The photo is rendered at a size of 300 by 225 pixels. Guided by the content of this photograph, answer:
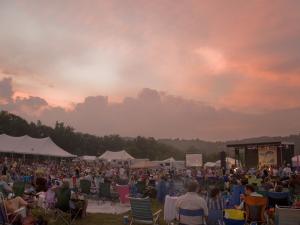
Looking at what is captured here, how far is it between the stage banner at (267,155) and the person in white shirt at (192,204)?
26.5 m

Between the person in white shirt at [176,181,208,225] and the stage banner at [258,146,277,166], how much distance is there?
1042 inches

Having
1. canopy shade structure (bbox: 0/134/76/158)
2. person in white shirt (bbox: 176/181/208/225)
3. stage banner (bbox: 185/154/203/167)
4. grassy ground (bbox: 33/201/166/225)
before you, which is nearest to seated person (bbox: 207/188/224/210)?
person in white shirt (bbox: 176/181/208/225)

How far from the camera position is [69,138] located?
7681 centimetres

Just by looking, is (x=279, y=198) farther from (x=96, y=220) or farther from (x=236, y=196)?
(x=96, y=220)

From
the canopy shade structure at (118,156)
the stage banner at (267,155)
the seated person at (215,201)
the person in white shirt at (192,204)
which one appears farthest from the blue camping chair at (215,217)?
the canopy shade structure at (118,156)

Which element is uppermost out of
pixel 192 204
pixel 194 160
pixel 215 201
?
pixel 194 160

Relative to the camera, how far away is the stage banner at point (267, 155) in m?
31.7

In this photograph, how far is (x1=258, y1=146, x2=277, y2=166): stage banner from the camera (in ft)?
104

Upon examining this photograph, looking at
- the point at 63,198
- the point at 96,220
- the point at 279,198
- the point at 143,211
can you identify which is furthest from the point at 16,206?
the point at 279,198

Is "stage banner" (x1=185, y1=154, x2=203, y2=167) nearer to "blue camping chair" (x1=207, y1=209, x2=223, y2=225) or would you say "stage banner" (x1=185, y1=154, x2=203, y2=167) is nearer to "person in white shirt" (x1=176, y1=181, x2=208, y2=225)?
"blue camping chair" (x1=207, y1=209, x2=223, y2=225)

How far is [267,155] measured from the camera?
106 ft

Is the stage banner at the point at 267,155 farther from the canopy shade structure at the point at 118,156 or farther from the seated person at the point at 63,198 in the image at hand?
the seated person at the point at 63,198

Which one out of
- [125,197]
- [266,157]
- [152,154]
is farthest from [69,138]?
[125,197]

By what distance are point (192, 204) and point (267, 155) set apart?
2719 cm
